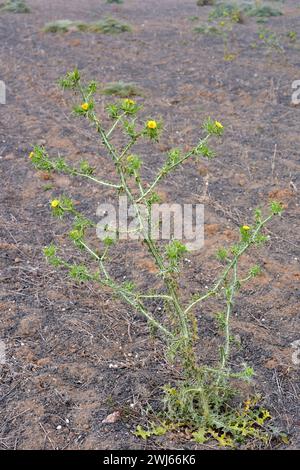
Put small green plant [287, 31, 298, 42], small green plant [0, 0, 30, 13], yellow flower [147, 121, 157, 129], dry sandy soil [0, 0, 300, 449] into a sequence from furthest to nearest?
small green plant [0, 0, 30, 13] → small green plant [287, 31, 298, 42] → dry sandy soil [0, 0, 300, 449] → yellow flower [147, 121, 157, 129]

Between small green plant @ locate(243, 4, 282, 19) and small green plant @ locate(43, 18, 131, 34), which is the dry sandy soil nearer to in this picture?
small green plant @ locate(43, 18, 131, 34)

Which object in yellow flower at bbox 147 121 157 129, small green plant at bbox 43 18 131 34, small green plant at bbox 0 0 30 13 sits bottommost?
small green plant at bbox 0 0 30 13

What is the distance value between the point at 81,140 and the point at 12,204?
1.19 meters

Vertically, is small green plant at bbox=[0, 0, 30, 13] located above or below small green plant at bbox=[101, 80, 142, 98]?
below

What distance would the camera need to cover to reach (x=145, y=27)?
373 inches

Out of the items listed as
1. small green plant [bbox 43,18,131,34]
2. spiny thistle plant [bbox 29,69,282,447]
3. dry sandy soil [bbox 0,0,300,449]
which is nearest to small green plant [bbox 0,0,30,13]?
small green plant [bbox 43,18,131,34]

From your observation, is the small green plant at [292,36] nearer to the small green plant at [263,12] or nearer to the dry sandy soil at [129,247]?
the dry sandy soil at [129,247]

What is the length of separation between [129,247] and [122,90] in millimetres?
2933

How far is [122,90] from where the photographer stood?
19.5 ft

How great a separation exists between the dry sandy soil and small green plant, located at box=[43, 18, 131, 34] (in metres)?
0.91

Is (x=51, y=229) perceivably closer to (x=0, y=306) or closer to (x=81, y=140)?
(x=0, y=306)

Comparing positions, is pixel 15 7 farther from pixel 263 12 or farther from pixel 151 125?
pixel 151 125

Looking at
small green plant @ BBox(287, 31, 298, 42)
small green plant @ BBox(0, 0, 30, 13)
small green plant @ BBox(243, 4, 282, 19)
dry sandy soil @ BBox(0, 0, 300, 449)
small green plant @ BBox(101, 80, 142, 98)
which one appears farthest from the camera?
small green plant @ BBox(0, 0, 30, 13)

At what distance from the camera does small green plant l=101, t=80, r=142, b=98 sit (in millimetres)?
5917
